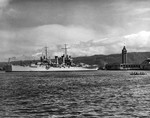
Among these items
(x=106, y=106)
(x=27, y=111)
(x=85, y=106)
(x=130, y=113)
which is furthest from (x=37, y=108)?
(x=130, y=113)

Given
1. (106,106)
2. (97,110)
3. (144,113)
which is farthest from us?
(106,106)

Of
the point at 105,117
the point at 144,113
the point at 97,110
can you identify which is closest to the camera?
the point at 105,117

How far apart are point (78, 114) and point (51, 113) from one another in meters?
2.90

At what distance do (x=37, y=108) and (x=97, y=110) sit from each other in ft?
23.4

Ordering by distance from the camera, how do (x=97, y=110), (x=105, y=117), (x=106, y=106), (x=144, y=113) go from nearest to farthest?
(x=105, y=117)
(x=144, y=113)
(x=97, y=110)
(x=106, y=106)

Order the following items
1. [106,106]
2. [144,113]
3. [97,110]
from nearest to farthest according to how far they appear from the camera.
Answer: [144,113]
[97,110]
[106,106]

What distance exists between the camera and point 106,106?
128ft

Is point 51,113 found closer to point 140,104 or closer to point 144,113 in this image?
point 144,113

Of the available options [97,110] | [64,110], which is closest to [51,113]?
[64,110]

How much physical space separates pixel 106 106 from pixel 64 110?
5763 mm

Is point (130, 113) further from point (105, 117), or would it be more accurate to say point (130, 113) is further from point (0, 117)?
point (0, 117)

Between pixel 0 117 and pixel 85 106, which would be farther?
pixel 85 106

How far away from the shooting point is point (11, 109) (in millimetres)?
37031

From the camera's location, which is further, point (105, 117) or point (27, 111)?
point (27, 111)
